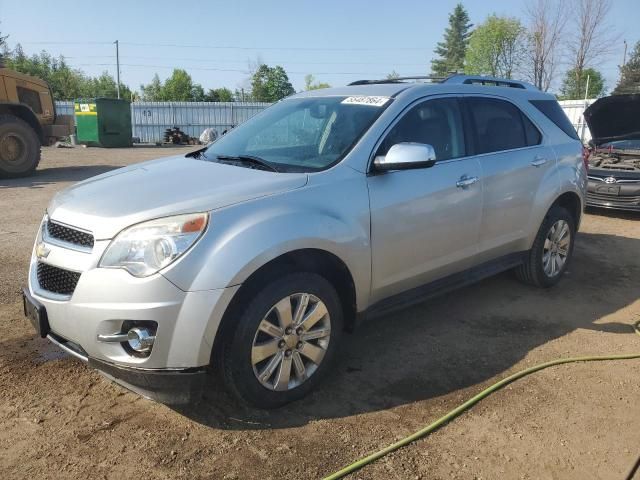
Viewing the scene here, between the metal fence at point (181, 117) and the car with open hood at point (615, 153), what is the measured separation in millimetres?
26424

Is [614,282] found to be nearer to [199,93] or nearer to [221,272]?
[221,272]

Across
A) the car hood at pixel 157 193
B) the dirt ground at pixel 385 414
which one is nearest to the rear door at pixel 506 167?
the dirt ground at pixel 385 414

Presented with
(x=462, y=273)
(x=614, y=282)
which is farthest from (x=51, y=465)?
(x=614, y=282)

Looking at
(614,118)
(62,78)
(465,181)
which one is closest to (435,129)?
(465,181)

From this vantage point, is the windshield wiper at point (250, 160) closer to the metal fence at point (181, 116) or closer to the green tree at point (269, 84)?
the metal fence at point (181, 116)

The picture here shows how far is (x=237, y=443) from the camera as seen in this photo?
9.17 feet

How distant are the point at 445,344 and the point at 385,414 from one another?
1.10 m

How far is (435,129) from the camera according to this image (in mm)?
3922

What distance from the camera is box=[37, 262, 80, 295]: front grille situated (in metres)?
2.77

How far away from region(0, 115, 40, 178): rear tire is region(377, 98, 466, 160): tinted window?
1178 cm

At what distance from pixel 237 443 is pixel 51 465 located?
886 millimetres

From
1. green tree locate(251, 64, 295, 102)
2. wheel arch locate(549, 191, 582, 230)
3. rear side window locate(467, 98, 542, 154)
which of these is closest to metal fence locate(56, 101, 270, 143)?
wheel arch locate(549, 191, 582, 230)

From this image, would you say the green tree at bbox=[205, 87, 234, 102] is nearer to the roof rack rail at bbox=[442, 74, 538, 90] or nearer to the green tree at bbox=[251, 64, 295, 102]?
the green tree at bbox=[251, 64, 295, 102]

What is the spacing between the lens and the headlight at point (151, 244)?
2.61 m
